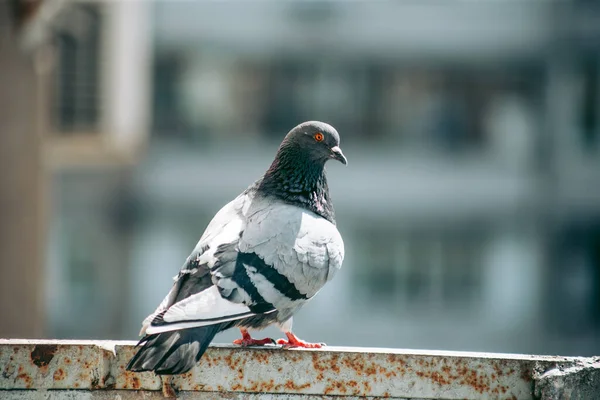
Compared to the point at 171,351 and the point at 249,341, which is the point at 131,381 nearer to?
the point at 171,351

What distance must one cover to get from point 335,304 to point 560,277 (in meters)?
4.89

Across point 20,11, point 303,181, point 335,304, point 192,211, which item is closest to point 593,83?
point 335,304

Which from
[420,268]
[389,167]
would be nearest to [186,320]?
[389,167]

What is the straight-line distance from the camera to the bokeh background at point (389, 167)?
18922mm

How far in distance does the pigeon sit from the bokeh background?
1337 centimetres

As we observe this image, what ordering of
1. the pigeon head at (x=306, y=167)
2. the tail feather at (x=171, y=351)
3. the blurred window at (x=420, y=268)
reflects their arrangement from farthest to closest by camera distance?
the blurred window at (x=420, y=268) → the pigeon head at (x=306, y=167) → the tail feather at (x=171, y=351)

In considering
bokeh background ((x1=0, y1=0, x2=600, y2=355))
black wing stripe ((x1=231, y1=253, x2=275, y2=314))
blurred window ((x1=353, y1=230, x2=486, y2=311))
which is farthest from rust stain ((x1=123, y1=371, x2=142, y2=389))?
blurred window ((x1=353, y1=230, x2=486, y2=311))

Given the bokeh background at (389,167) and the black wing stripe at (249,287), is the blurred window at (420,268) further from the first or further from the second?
the black wing stripe at (249,287)

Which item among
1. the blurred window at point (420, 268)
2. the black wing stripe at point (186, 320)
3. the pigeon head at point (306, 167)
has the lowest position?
the blurred window at point (420, 268)

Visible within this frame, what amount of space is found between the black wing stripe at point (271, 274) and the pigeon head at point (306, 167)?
2.24 ft

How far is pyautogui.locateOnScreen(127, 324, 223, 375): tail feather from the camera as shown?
11.5ft

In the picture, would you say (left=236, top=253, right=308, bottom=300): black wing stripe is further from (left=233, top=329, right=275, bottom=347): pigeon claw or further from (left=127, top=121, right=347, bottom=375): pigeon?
(left=233, top=329, right=275, bottom=347): pigeon claw

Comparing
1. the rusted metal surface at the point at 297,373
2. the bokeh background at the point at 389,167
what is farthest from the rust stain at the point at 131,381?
the bokeh background at the point at 389,167

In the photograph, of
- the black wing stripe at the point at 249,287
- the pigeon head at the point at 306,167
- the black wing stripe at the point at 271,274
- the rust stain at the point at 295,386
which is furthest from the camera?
the pigeon head at the point at 306,167
